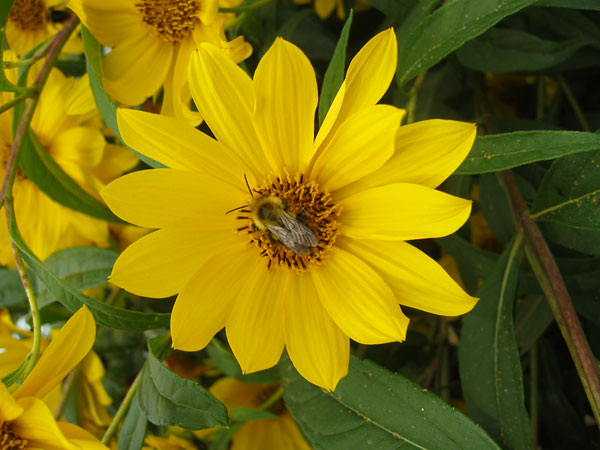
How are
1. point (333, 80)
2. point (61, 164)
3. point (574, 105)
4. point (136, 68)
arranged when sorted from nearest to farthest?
point (333, 80) → point (136, 68) → point (61, 164) → point (574, 105)

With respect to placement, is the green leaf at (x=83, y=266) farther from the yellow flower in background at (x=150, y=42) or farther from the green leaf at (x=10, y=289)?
the yellow flower in background at (x=150, y=42)

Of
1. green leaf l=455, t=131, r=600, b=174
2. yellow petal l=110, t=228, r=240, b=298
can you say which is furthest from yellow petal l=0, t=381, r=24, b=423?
green leaf l=455, t=131, r=600, b=174

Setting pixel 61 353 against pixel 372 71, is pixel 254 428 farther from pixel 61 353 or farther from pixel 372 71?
pixel 372 71

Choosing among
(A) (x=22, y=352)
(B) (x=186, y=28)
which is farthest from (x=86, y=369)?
(B) (x=186, y=28)

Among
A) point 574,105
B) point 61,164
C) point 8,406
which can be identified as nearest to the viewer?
point 8,406

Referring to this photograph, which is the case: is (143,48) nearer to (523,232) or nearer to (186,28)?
(186,28)

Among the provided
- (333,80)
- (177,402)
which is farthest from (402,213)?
(177,402)

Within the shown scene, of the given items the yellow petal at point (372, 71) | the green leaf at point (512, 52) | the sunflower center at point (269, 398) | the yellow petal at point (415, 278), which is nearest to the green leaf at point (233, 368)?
the sunflower center at point (269, 398)

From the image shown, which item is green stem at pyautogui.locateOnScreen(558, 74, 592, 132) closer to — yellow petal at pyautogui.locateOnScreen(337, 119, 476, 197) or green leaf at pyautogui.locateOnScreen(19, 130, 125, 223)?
yellow petal at pyautogui.locateOnScreen(337, 119, 476, 197)
